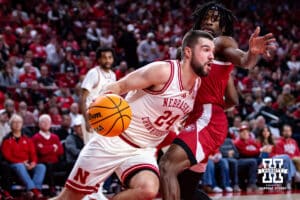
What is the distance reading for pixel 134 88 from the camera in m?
4.61

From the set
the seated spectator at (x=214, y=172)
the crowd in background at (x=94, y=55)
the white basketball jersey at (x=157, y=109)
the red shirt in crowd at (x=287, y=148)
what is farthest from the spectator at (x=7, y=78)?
the white basketball jersey at (x=157, y=109)

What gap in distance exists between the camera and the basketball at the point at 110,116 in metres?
4.39

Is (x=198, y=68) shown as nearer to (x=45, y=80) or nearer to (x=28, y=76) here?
(x=28, y=76)

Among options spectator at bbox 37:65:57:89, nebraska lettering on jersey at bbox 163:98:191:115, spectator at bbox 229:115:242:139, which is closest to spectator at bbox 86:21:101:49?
spectator at bbox 37:65:57:89

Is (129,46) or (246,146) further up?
(129,46)

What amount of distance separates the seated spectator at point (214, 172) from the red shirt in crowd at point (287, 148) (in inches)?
46.9

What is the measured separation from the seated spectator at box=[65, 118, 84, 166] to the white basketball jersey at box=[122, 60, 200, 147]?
4.84 meters

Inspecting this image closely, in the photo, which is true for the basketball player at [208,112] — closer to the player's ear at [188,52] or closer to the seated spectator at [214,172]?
the player's ear at [188,52]

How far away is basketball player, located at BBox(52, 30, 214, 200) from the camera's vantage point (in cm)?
462

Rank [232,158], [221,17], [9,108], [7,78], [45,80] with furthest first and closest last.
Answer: [45,80] → [7,78] → [232,158] → [9,108] → [221,17]

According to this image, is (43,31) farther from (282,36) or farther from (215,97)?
(215,97)

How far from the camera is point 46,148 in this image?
9.24 meters

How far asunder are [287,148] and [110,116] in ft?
23.4

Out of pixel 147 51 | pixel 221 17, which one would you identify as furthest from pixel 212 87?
pixel 147 51
